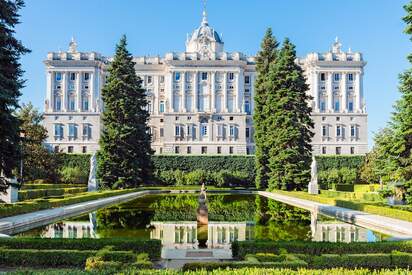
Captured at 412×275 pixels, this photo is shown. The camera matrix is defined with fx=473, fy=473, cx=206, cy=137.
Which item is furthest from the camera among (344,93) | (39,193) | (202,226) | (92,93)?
(344,93)

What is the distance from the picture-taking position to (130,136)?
123ft

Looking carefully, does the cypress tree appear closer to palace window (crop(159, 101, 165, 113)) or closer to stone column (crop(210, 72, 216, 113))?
stone column (crop(210, 72, 216, 113))

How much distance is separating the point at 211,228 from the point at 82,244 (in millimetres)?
5883

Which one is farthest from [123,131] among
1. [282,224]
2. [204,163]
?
[282,224]

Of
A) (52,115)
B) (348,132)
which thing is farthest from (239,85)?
(52,115)

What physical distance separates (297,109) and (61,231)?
79.4 ft

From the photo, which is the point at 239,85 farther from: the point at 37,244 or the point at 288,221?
the point at 37,244

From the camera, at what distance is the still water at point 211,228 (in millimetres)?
12896

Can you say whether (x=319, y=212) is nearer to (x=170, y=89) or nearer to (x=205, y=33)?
(x=170, y=89)

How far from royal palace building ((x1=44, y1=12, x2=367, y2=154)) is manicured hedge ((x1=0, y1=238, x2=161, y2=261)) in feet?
184

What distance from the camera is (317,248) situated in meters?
9.73

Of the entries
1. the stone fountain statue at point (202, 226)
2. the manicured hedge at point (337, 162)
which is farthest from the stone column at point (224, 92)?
the stone fountain statue at point (202, 226)

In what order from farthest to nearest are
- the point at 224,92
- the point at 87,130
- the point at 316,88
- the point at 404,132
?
the point at 316,88 < the point at 224,92 < the point at 87,130 < the point at 404,132

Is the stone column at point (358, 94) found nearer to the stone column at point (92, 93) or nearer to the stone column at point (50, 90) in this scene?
the stone column at point (92, 93)
